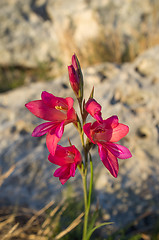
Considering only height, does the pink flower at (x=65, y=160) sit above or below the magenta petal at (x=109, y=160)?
above

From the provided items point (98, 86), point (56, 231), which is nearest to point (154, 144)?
point (98, 86)

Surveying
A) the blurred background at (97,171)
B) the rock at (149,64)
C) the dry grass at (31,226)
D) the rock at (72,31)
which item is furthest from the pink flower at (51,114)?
the rock at (72,31)

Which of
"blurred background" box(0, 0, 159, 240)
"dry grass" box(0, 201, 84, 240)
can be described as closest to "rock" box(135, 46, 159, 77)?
"blurred background" box(0, 0, 159, 240)

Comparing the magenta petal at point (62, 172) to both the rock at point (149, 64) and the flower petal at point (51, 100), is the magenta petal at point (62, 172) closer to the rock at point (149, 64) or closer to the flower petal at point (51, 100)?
the flower petal at point (51, 100)

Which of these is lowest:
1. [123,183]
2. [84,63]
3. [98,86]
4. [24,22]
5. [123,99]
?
[123,183]

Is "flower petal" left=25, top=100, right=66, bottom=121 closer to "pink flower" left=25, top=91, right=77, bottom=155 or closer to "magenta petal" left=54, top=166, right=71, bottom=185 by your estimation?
"pink flower" left=25, top=91, right=77, bottom=155

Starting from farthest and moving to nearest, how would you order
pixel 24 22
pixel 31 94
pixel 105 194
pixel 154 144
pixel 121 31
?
1. pixel 24 22
2. pixel 121 31
3. pixel 31 94
4. pixel 154 144
5. pixel 105 194

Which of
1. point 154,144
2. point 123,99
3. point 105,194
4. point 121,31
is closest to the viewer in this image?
point 105,194

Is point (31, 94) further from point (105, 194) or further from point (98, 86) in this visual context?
point (105, 194)
